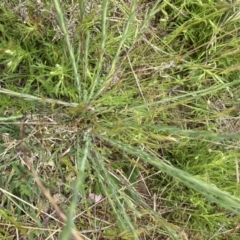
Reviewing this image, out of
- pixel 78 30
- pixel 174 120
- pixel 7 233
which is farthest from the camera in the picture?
pixel 174 120

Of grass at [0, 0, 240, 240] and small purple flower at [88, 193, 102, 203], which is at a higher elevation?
grass at [0, 0, 240, 240]

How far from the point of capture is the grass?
121 cm

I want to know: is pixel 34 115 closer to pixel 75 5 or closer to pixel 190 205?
pixel 75 5

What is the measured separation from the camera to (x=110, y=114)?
130 centimetres

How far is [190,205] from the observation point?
1.43 m

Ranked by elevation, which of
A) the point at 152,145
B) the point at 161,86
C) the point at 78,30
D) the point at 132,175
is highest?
the point at 78,30

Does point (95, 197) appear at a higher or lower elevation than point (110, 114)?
lower

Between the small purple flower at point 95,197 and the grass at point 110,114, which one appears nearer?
the grass at point 110,114

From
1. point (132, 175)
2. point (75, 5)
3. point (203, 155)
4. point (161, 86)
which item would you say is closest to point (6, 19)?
point (75, 5)

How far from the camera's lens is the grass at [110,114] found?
1.21 meters

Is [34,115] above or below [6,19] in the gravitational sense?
below

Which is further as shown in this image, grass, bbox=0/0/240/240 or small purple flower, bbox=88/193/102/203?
small purple flower, bbox=88/193/102/203

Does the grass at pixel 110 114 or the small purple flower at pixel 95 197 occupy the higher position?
the grass at pixel 110 114

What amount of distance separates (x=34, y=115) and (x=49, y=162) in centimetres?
14
